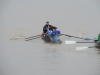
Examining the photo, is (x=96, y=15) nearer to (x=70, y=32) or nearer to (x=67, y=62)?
(x=70, y=32)

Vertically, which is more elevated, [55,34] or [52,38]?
[55,34]

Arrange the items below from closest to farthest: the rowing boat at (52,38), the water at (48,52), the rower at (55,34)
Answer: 1. the water at (48,52)
2. the rower at (55,34)
3. the rowing boat at (52,38)

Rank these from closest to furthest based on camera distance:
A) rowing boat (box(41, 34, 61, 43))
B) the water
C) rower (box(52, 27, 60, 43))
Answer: the water < rower (box(52, 27, 60, 43)) < rowing boat (box(41, 34, 61, 43))

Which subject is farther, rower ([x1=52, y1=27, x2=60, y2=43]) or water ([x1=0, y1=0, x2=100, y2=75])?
rower ([x1=52, y1=27, x2=60, y2=43])

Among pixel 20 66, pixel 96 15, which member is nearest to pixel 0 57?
pixel 20 66

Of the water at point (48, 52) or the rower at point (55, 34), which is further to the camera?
the rower at point (55, 34)

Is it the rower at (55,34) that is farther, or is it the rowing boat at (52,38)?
the rowing boat at (52,38)

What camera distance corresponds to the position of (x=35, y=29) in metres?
20.5

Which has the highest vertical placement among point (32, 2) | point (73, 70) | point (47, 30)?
point (32, 2)

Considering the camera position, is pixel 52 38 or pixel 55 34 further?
pixel 52 38

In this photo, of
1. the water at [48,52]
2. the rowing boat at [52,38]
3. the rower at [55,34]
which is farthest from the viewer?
the rowing boat at [52,38]

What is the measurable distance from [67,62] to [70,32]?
808 centimetres

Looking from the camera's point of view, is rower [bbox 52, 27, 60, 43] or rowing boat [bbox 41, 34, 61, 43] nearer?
rower [bbox 52, 27, 60, 43]

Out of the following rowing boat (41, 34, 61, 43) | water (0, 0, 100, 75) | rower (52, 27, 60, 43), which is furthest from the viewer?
rowing boat (41, 34, 61, 43)
